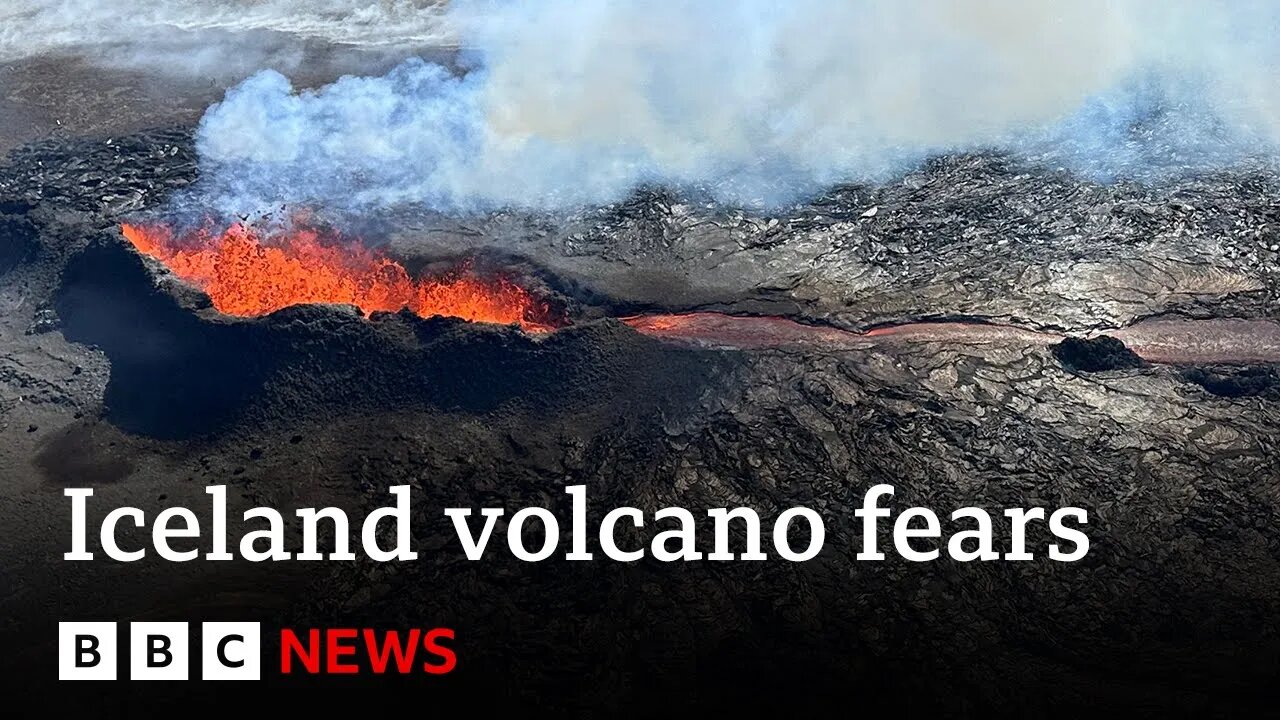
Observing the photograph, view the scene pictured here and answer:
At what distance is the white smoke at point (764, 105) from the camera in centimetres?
2111

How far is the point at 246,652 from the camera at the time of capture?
13.3 m

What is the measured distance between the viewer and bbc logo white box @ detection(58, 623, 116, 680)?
43.8 feet

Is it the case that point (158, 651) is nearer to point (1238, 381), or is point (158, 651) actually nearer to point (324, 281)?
point (324, 281)

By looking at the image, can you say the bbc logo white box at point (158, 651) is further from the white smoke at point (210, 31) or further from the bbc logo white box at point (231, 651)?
the white smoke at point (210, 31)

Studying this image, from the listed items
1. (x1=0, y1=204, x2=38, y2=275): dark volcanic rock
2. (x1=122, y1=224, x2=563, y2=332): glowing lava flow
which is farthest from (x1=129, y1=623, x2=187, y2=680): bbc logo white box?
(x1=0, y1=204, x2=38, y2=275): dark volcanic rock

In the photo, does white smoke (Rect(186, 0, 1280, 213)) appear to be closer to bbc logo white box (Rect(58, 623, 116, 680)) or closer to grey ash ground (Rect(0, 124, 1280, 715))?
grey ash ground (Rect(0, 124, 1280, 715))

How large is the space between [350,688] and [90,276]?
11.0m

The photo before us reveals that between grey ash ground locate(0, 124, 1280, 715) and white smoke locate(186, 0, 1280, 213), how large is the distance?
1242 millimetres

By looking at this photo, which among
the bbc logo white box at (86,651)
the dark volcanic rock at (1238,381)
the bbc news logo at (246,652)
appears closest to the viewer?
the bbc news logo at (246,652)

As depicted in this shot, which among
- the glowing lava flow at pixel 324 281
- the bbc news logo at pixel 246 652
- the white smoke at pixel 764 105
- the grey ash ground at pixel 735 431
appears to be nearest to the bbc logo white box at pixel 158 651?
the bbc news logo at pixel 246 652

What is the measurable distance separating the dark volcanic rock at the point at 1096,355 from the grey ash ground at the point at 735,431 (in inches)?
2.8

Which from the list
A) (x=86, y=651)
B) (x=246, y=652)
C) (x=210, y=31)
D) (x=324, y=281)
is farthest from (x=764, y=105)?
(x=210, y=31)

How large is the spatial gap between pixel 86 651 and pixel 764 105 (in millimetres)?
17160

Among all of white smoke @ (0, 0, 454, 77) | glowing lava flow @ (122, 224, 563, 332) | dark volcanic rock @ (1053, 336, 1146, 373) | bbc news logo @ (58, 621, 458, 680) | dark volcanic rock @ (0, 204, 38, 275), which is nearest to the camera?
bbc news logo @ (58, 621, 458, 680)
